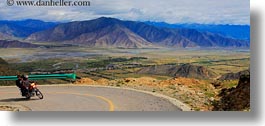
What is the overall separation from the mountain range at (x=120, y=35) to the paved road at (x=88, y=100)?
1.50 m

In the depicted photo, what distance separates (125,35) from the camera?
18391 millimetres

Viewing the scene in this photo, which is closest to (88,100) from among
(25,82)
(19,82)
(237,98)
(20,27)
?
(25,82)

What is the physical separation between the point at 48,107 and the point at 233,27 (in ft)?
19.4

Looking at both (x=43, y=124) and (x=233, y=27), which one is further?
(x=233, y=27)

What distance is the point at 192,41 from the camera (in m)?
18.2

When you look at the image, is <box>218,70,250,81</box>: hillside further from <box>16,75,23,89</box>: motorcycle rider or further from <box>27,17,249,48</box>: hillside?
<box>16,75,23,89</box>: motorcycle rider

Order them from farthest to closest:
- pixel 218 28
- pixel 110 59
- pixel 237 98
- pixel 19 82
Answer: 1. pixel 110 59
2. pixel 218 28
3. pixel 19 82
4. pixel 237 98

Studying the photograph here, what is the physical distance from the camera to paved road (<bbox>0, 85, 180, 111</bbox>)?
660 inches

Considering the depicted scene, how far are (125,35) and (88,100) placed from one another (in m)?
2.43

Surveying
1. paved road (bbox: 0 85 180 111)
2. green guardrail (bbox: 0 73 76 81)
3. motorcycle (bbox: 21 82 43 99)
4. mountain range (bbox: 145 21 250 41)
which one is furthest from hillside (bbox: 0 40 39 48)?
mountain range (bbox: 145 21 250 41)

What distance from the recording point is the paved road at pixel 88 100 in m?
16.8

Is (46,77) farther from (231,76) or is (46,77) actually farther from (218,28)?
(231,76)

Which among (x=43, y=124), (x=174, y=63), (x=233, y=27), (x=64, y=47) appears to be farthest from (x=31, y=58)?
(x=233, y=27)

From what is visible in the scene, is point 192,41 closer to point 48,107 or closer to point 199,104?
point 199,104
